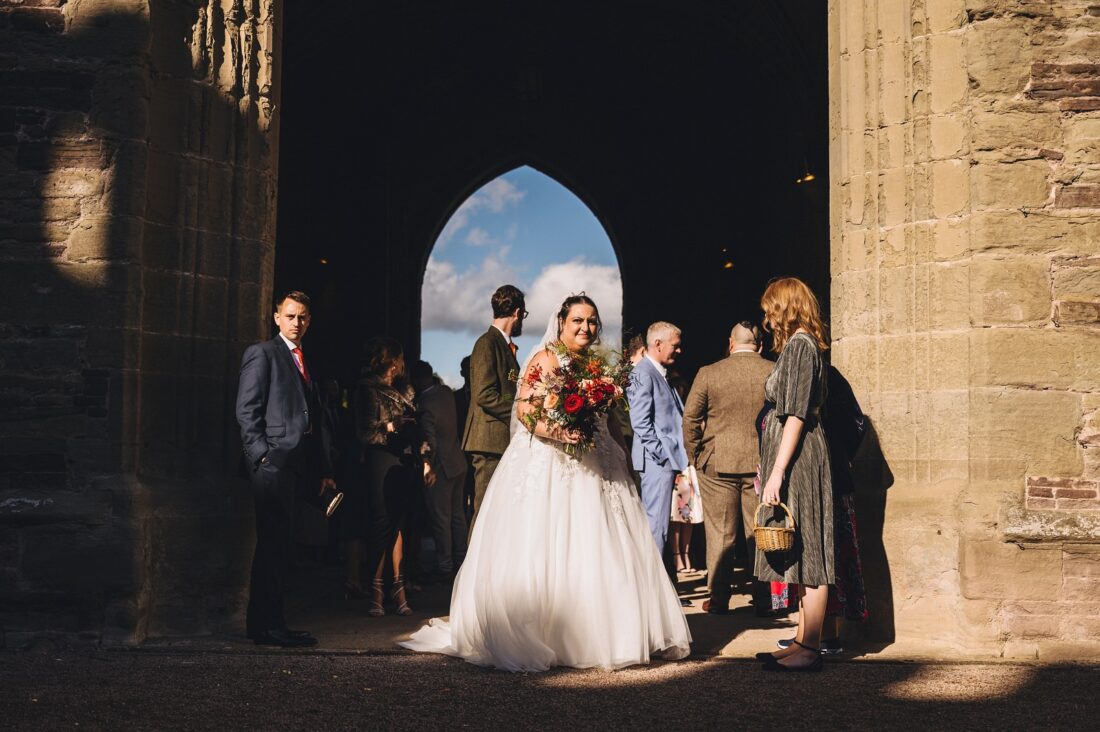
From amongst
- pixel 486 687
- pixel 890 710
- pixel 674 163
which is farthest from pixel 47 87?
pixel 674 163

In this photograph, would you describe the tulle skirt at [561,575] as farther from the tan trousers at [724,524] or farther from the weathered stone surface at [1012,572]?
the tan trousers at [724,524]

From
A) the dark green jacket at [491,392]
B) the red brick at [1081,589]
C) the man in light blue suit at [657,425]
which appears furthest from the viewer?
the man in light blue suit at [657,425]

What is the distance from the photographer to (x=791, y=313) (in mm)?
5113

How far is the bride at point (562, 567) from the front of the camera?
501 cm

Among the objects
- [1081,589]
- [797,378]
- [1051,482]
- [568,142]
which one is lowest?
[1081,589]

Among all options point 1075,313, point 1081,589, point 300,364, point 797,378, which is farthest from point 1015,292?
point 300,364

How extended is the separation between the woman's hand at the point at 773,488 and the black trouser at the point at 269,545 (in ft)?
7.34

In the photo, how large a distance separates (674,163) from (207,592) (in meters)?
16.5

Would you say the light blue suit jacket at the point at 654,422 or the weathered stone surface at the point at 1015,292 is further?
the light blue suit jacket at the point at 654,422

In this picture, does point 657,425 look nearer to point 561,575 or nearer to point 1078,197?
point 561,575

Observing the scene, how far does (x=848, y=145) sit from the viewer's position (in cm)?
591

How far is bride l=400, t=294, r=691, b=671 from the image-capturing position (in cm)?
501

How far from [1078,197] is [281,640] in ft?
14.2

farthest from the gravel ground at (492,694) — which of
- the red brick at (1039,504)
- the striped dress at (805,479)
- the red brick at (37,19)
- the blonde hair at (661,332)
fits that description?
the red brick at (37,19)
